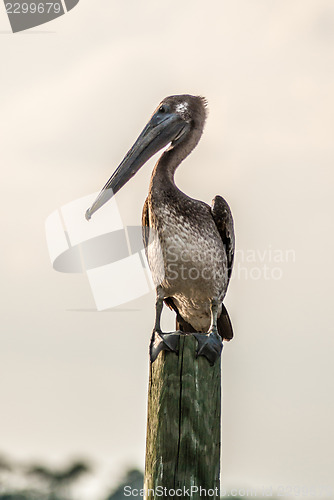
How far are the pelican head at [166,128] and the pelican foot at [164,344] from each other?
217 centimetres

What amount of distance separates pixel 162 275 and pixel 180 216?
0.47 meters

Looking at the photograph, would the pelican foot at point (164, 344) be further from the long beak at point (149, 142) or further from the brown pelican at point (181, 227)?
the long beak at point (149, 142)

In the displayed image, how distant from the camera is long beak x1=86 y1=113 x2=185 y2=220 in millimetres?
6879

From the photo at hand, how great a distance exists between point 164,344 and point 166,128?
8.93 ft

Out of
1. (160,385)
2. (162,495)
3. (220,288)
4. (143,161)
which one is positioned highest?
(143,161)

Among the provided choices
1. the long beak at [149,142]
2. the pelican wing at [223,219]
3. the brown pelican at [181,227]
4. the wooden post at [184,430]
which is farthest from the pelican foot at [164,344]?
the long beak at [149,142]

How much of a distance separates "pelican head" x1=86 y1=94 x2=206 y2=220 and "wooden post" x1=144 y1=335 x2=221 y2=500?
2.60m

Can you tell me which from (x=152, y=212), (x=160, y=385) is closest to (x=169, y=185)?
(x=152, y=212)

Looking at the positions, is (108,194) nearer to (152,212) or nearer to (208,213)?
(152,212)

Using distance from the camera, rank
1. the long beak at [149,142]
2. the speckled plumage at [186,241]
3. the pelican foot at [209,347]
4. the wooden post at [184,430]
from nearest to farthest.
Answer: the wooden post at [184,430]
the pelican foot at [209,347]
the speckled plumage at [186,241]
the long beak at [149,142]

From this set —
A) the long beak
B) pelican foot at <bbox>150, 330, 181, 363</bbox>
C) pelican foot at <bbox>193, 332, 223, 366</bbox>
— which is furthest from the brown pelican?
pelican foot at <bbox>193, 332, 223, 366</bbox>

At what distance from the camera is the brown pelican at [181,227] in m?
6.36

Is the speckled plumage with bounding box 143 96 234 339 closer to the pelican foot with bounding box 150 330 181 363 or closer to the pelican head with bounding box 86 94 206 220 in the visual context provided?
the pelican head with bounding box 86 94 206 220

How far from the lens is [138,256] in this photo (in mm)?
7184
